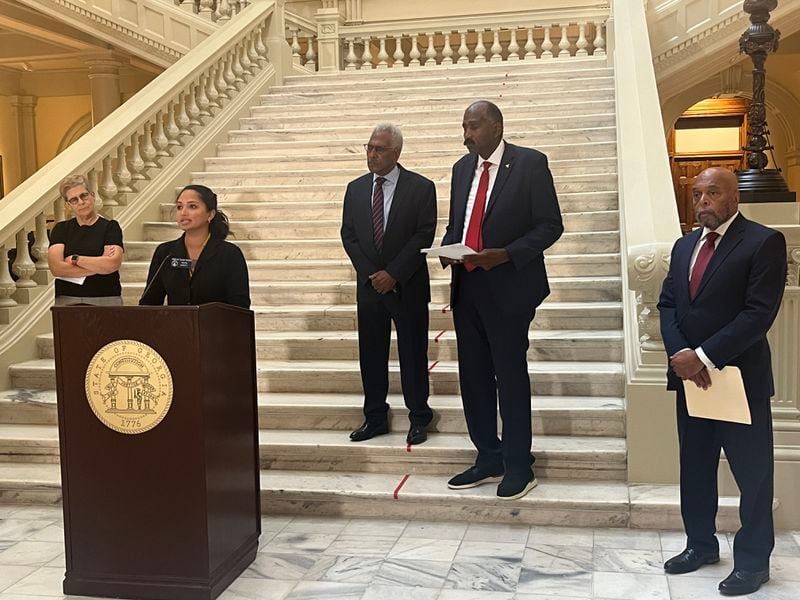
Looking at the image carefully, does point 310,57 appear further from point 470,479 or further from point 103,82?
point 470,479

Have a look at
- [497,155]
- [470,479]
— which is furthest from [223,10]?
[470,479]

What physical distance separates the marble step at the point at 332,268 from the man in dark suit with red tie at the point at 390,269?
157 centimetres

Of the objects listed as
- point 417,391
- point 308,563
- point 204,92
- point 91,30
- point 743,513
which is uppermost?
point 91,30

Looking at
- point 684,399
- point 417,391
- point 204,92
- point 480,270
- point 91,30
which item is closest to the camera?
point 684,399

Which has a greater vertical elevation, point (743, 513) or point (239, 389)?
point (239, 389)

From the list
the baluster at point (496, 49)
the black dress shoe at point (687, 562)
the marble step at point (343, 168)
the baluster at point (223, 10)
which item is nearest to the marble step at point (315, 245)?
the marble step at point (343, 168)

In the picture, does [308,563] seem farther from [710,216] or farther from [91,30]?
[91,30]

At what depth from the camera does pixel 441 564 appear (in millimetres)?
3699

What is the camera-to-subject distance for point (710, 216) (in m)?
3.22

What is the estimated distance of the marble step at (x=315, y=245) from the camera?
6.10 metres

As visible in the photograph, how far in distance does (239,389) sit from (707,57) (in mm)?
7398

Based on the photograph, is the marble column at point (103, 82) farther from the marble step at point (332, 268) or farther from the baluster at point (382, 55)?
the marble step at point (332, 268)

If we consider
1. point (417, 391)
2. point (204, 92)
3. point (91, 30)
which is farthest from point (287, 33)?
point (417, 391)

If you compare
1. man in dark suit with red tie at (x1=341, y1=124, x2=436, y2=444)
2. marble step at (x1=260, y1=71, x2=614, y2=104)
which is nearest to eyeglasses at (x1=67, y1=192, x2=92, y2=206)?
man in dark suit with red tie at (x1=341, y1=124, x2=436, y2=444)
